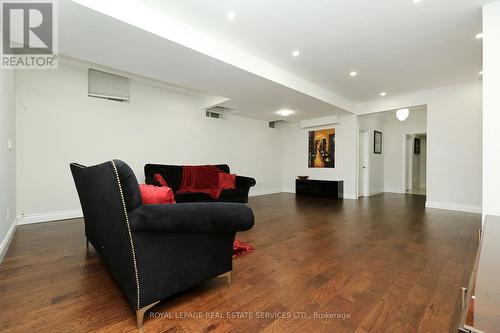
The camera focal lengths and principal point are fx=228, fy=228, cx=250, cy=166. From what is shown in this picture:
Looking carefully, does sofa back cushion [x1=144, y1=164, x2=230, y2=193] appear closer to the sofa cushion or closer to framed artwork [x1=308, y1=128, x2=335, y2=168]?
the sofa cushion

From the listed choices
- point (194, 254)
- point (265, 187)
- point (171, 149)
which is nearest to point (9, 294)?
point (194, 254)

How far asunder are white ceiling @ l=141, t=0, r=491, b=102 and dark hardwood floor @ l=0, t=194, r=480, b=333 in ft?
8.50

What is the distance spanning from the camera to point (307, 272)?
197cm

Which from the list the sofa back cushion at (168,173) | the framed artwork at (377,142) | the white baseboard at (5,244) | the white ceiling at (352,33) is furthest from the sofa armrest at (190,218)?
the framed artwork at (377,142)

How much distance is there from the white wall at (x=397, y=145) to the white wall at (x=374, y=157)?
0.17 meters

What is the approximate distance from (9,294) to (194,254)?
139 centimetres

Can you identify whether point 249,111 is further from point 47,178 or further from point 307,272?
point 307,272

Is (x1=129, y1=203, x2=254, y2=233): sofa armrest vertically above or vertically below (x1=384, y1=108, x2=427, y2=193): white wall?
below

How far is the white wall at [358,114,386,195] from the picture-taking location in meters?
6.86

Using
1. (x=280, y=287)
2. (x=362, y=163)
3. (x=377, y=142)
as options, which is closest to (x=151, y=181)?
(x=280, y=287)

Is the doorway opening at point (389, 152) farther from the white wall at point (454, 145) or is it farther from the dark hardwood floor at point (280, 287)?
the dark hardwood floor at point (280, 287)

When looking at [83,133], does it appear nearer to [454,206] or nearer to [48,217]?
[48,217]

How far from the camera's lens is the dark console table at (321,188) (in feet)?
20.5

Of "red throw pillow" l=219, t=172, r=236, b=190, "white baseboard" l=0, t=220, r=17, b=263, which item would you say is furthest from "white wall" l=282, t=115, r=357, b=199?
"white baseboard" l=0, t=220, r=17, b=263
